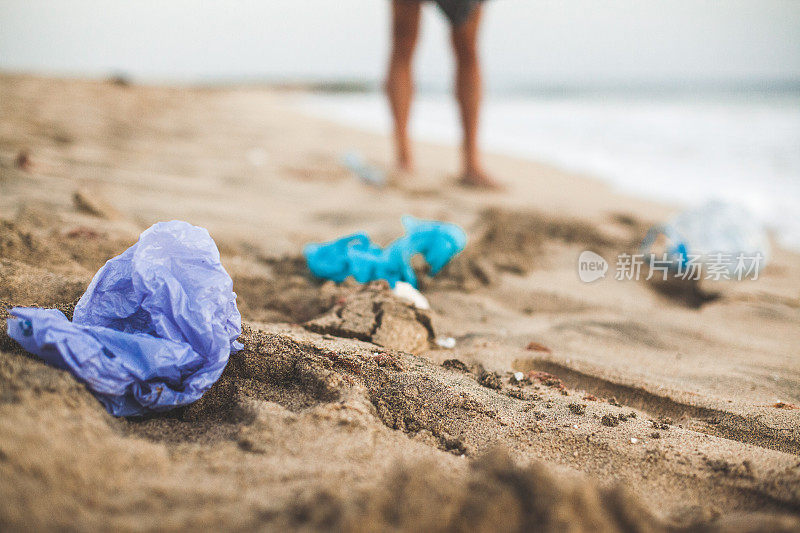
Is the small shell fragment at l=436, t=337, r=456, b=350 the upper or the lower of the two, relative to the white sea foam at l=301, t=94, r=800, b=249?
lower

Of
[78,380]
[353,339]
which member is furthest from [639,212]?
[78,380]

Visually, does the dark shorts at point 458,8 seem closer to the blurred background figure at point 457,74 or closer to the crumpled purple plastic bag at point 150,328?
the blurred background figure at point 457,74

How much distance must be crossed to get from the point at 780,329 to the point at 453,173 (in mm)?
2545

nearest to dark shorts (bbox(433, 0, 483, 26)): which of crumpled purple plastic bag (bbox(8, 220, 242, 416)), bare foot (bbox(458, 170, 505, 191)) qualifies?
bare foot (bbox(458, 170, 505, 191))

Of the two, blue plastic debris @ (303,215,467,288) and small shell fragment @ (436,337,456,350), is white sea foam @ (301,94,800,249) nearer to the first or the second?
blue plastic debris @ (303,215,467,288)

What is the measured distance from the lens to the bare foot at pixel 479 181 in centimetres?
339

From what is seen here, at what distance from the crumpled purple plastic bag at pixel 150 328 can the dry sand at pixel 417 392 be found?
0.18 feet

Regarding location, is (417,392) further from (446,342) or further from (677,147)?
(677,147)

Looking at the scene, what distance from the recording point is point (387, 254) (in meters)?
1.87

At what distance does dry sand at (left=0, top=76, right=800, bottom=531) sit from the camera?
0.71 metres

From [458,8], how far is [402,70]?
1.95ft

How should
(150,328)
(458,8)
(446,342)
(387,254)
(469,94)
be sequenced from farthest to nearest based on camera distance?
(469,94) → (458,8) → (387,254) → (446,342) → (150,328)

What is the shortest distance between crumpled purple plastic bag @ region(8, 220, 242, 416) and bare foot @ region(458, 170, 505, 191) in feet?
8.27

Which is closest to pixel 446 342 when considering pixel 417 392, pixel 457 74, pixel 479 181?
pixel 417 392
